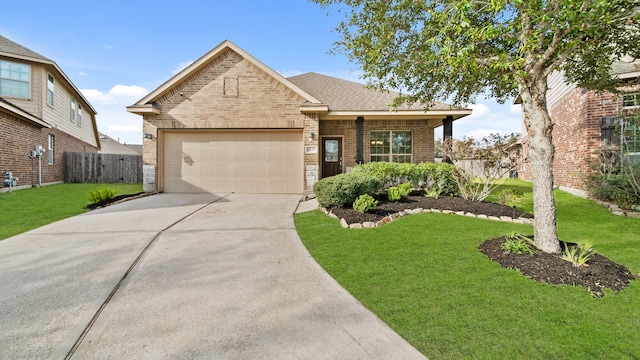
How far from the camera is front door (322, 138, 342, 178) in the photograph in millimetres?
12195

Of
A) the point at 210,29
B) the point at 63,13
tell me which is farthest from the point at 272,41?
the point at 63,13

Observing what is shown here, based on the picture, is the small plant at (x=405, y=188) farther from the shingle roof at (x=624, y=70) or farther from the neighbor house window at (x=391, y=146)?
the shingle roof at (x=624, y=70)

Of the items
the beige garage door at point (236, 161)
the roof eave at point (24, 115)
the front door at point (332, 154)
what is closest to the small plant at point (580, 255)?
the beige garage door at point (236, 161)

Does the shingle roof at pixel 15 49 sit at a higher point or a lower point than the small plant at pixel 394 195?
higher

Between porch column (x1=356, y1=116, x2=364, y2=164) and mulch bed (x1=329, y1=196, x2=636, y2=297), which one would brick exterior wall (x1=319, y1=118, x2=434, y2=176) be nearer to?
porch column (x1=356, y1=116, x2=364, y2=164)

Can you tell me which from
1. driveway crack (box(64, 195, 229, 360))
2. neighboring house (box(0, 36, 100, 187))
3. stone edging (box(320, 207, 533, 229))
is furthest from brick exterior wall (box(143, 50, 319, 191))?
driveway crack (box(64, 195, 229, 360))

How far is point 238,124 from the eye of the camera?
10602 mm

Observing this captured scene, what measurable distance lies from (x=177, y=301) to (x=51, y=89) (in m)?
18.1

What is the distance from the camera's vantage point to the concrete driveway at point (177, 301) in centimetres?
212

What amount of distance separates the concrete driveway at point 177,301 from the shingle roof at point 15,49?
42.0ft

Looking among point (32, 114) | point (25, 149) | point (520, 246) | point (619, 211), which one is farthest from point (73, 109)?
point (619, 211)

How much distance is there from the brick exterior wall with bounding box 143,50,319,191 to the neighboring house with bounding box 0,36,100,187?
5.41 meters

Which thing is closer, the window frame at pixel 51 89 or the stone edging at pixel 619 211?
the stone edging at pixel 619 211

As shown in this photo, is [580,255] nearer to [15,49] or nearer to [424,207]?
[424,207]
